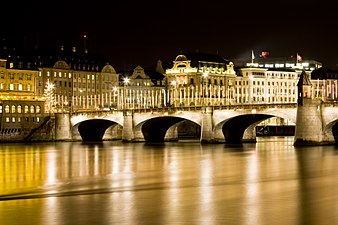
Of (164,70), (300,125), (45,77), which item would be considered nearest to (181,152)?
(300,125)

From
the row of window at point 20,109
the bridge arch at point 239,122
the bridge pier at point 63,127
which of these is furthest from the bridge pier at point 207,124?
the row of window at point 20,109

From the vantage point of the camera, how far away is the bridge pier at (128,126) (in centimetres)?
9162

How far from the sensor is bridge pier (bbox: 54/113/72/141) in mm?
102812

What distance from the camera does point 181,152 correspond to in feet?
225

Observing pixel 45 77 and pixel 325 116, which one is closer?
pixel 325 116

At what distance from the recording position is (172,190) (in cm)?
3688

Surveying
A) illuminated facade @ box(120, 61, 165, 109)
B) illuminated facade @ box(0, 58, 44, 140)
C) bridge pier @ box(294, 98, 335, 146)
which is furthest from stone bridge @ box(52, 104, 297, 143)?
illuminated facade @ box(120, 61, 165, 109)

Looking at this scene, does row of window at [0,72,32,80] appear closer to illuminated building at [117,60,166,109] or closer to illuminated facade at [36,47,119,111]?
illuminated facade at [36,47,119,111]

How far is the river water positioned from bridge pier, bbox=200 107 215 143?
20.8m

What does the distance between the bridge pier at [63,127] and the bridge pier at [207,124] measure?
2662cm

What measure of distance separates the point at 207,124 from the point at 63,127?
2874 centimetres

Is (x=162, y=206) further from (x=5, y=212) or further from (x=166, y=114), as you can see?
(x=166, y=114)

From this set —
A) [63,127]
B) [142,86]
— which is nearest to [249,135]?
[63,127]

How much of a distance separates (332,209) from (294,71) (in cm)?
13951
